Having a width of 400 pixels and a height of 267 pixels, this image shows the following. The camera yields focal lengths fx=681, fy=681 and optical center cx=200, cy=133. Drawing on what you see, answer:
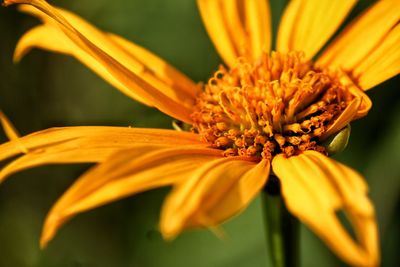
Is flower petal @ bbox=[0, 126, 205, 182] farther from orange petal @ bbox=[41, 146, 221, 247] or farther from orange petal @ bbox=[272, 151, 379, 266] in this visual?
orange petal @ bbox=[272, 151, 379, 266]

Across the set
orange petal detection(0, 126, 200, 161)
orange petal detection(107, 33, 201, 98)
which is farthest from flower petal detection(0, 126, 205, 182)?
orange petal detection(107, 33, 201, 98)

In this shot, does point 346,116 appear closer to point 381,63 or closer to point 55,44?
point 381,63

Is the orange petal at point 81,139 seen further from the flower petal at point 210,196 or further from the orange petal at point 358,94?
the orange petal at point 358,94

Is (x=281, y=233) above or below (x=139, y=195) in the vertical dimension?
above

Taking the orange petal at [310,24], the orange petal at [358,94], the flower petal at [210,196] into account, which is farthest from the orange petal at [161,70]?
the flower petal at [210,196]

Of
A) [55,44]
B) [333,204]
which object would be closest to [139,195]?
[55,44]

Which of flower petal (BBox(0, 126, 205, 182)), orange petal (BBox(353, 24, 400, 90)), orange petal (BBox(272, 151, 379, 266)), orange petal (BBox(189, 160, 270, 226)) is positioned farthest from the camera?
orange petal (BBox(353, 24, 400, 90))
